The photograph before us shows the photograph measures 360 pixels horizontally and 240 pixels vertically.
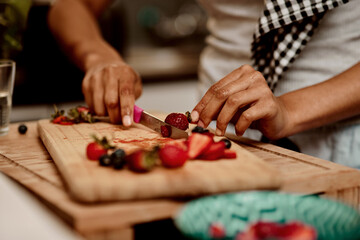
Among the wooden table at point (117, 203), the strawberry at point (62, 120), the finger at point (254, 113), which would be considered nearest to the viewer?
the wooden table at point (117, 203)

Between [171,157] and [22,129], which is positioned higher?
[171,157]

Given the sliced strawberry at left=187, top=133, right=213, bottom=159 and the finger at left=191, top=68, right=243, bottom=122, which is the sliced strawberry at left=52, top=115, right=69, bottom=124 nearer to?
the finger at left=191, top=68, right=243, bottom=122

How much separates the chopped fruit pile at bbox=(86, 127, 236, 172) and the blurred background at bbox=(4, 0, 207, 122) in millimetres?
1259

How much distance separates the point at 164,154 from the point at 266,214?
0.68 feet

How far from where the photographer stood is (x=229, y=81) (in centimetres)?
104

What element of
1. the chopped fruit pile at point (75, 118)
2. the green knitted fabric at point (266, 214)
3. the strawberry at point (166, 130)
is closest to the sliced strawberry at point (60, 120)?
the chopped fruit pile at point (75, 118)

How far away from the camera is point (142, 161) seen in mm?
734

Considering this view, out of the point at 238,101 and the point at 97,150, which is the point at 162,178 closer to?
the point at 97,150

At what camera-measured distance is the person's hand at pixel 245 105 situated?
3.22 feet

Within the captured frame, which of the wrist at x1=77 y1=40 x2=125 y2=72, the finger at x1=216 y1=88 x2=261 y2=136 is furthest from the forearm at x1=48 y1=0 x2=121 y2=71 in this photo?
the finger at x1=216 y1=88 x2=261 y2=136

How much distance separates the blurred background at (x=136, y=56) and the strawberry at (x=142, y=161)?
1347mm

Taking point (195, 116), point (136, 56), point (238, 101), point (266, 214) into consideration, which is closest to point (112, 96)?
point (195, 116)

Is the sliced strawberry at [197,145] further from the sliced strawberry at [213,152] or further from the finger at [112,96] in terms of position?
the finger at [112,96]

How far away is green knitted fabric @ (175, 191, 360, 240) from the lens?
574mm
